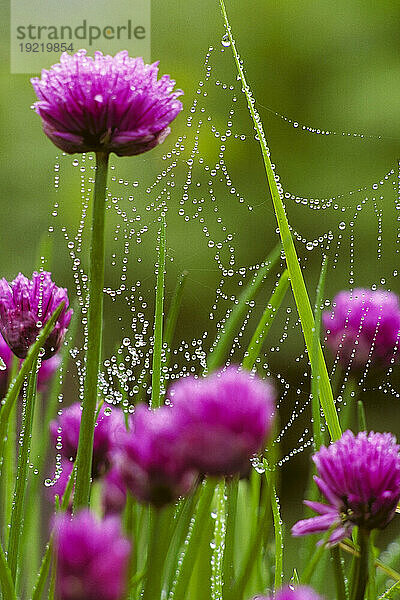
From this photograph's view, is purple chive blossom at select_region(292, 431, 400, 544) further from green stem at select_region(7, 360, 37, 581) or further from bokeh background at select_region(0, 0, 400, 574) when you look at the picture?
bokeh background at select_region(0, 0, 400, 574)

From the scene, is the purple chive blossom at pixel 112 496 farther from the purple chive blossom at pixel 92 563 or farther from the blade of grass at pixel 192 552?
the purple chive blossom at pixel 92 563

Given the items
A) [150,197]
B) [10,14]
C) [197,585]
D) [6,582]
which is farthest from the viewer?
[150,197]

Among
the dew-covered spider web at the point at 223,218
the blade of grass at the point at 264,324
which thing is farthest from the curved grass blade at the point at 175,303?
the dew-covered spider web at the point at 223,218

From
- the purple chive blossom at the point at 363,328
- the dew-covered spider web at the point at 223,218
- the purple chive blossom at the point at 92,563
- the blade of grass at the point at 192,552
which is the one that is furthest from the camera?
the dew-covered spider web at the point at 223,218

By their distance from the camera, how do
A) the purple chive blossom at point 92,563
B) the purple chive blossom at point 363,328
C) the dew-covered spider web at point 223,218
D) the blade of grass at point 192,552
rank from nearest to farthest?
the purple chive blossom at point 92,563 < the blade of grass at point 192,552 < the purple chive blossom at point 363,328 < the dew-covered spider web at point 223,218

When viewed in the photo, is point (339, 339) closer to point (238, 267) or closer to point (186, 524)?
point (186, 524)

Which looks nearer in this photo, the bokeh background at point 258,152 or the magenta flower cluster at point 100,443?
the magenta flower cluster at point 100,443

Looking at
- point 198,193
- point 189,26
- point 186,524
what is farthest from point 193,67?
point 186,524
